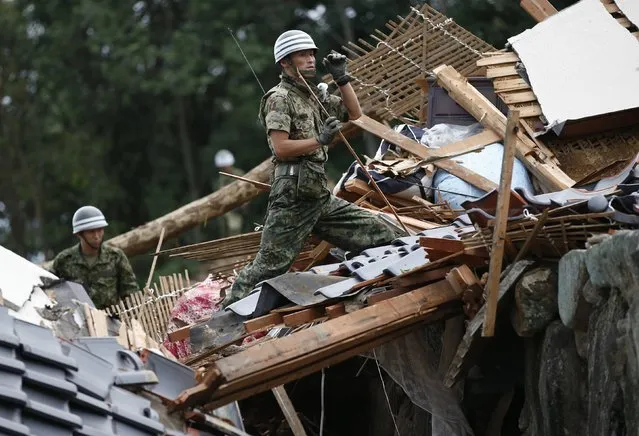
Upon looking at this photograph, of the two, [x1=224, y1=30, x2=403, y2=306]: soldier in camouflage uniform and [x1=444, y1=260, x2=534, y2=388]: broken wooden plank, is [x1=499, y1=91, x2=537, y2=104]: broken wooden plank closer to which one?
[x1=224, y1=30, x2=403, y2=306]: soldier in camouflage uniform

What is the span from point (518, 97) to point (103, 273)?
165 inches

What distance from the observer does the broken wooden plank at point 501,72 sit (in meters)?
12.5

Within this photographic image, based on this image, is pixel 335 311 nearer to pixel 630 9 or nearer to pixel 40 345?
pixel 40 345

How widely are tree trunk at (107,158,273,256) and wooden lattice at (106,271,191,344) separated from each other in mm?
2685

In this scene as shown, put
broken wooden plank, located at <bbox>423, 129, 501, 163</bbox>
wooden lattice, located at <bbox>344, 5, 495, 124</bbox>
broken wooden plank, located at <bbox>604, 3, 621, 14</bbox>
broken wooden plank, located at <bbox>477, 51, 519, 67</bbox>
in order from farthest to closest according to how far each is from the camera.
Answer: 1. wooden lattice, located at <bbox>344, 5, 495, 124</bbox>
2. broken wooden plank, located at <bbox>604, 3, 621, 14</bbox>
3. broken wooden plank, located at <bbox>477, 51, 519, 67</bbox>
4. broken wooden plank, located at <bbox>423, 129, 501, 163</bbox>

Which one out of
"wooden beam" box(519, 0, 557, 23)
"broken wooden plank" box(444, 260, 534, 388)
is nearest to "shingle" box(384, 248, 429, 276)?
"broken wooden plank" box(444, 260, 534, 388)

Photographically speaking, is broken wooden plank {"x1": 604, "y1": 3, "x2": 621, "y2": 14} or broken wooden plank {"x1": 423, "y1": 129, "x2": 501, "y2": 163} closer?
broken wooden plank {"x1": 423, "y1": 129, "x2": 501, "y2": 163}

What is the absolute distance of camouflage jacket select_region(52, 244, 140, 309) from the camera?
14.4 meters

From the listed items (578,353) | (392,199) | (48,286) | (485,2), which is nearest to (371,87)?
(392,199)

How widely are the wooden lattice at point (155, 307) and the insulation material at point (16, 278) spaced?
238cm

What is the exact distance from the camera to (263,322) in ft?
31.6

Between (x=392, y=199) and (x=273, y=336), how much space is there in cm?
208

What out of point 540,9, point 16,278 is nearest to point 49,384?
point 16,278

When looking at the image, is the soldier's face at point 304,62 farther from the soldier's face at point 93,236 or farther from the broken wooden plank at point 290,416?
the soldier's face at point 93,236
